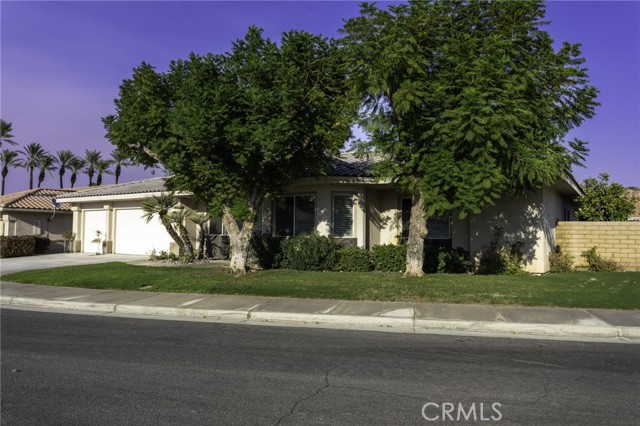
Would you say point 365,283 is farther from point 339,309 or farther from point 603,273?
point 603,273

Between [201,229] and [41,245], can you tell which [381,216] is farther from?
[41,245]

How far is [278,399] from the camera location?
4.97m

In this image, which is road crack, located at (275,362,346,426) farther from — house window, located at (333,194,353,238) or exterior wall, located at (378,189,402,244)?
exterior wall, located at (378,189,402,244)

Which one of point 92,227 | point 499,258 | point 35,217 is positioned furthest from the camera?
point 35,217

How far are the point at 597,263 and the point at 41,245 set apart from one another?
27494mm

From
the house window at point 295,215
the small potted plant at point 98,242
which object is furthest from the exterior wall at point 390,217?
the small potted plant at point 98,242

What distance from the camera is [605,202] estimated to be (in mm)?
19688

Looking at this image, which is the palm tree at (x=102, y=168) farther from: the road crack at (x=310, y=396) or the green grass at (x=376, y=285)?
the road crack at (x=310, y=396)

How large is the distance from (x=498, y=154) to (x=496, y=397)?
852 cm

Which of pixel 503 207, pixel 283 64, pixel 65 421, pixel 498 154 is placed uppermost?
pixel 283 64

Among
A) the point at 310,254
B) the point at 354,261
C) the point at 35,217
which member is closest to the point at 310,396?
the point at 354,261

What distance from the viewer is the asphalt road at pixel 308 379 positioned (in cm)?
458

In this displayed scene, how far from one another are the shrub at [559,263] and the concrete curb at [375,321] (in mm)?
9616

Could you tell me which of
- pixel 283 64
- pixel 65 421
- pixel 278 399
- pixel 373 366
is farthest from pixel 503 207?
pixel 65 421
